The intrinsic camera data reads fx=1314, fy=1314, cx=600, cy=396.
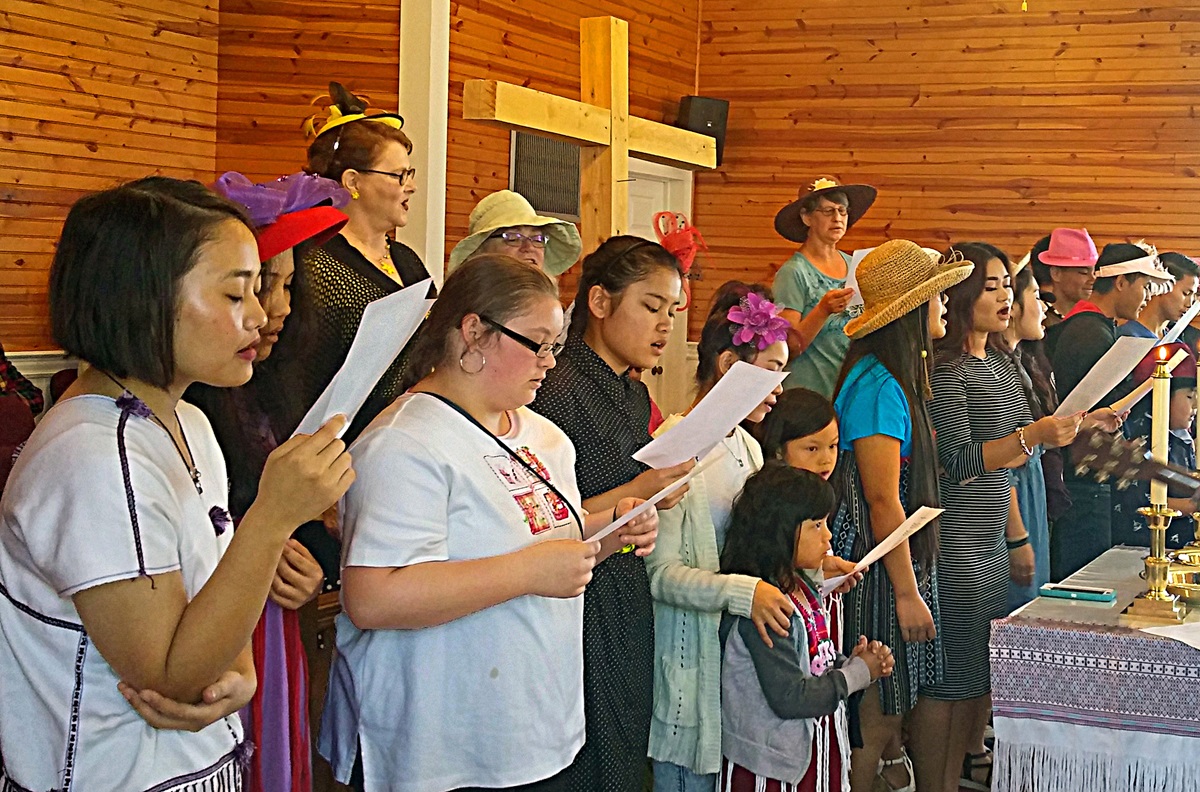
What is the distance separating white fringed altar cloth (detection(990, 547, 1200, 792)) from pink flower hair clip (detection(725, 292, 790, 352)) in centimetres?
96

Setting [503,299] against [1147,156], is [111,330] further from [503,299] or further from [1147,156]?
[1147,156]

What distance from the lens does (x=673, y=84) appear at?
7.49m

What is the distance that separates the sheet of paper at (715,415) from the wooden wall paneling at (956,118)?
536cm

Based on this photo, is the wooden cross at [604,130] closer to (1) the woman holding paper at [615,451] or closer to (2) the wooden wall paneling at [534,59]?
(2) the wooden wall paneling at [534,59]

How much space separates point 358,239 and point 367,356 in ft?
5.69

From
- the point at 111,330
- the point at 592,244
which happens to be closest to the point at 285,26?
the point at 592,244

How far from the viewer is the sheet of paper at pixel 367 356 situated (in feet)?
5.15

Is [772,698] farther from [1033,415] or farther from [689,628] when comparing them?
[1033,415]

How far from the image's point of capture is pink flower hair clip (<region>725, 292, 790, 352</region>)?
311 cm

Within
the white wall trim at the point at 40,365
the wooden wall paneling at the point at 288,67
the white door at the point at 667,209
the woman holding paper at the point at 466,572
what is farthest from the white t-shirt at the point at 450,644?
the white door at the point at 667,209

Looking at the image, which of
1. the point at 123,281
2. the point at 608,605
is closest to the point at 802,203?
the point at 608,605

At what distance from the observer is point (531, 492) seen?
6.79 feet

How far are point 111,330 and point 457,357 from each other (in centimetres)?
69

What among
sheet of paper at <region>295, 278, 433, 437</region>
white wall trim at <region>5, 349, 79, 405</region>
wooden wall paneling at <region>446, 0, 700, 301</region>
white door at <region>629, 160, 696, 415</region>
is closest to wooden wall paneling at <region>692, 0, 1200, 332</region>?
white door at <region>629, 160, 696, 415</region>
